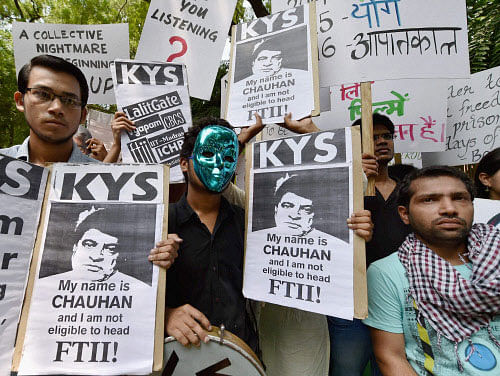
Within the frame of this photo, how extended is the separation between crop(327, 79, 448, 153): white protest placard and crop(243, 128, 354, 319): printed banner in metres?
1.75

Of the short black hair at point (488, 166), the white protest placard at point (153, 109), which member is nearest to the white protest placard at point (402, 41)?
the short black hair at point (488, 166)

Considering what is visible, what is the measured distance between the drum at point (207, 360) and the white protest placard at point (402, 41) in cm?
198

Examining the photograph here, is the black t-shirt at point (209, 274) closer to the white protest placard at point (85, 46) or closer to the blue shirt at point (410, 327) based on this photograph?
the blue shirt at point (410, 327)

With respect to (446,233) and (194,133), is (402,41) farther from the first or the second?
(194,133)

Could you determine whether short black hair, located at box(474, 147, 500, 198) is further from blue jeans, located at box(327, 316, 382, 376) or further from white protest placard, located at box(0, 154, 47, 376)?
white protest placard, located at box(0, 154, 47, 376)

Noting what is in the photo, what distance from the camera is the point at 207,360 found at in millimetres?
1494

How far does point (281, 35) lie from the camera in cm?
239

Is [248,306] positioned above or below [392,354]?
above

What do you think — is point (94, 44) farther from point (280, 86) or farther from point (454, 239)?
point (454, 239)

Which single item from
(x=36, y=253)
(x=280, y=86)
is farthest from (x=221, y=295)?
(x=280, y=86)

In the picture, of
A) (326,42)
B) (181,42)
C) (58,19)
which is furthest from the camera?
(58,19)

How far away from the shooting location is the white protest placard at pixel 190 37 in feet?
10.5

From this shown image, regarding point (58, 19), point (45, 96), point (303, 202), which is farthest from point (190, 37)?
point (58, 19)

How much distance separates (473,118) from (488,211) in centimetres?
144
